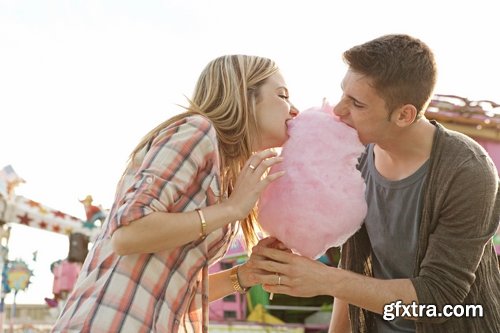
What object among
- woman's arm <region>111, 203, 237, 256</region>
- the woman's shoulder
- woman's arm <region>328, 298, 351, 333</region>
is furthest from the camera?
woman's arm <region>328, 298, 351, 333</region>

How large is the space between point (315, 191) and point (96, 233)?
5.15m

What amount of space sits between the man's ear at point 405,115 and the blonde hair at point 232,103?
1.57 ft

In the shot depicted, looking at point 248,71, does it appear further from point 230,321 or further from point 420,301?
point 230,321

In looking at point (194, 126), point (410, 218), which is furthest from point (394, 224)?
point (194, 126)

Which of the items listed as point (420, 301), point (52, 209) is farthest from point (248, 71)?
point (52, 209)

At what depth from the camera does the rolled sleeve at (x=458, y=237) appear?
2.43 meters

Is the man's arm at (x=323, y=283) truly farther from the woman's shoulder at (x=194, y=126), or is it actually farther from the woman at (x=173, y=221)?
the woman's shoulder at (x=194, y=126)

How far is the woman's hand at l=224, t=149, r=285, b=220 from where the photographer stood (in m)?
2.07

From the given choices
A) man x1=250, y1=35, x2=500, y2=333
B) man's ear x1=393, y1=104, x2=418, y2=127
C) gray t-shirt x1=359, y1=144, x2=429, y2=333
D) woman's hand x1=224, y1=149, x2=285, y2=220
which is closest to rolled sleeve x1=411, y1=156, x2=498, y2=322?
man x1=250, y1=35, x2=500, y2=333

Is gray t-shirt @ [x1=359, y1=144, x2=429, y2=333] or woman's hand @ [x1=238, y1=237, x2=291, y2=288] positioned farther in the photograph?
gray t-shirt @ [x1=359, y1=144, x2=429, y2=333]

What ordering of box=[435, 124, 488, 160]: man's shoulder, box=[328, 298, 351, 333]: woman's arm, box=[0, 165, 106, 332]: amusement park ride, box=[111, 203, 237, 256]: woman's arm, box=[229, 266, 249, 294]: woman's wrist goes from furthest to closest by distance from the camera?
box=[0, 165, 106, 332]: amusement park ride, box=[328, 298, 351, 333]: woman's arm, box=[229, 266, 249, 294]: woman's wrist, box=[435, 124, 488, 160]: man's shoulder, box=[111, 203, 237, 256]: woman's arm

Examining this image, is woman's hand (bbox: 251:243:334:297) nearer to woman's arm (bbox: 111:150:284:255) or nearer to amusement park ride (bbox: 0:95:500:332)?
woman's arm (bbox: 111:150:284:255)

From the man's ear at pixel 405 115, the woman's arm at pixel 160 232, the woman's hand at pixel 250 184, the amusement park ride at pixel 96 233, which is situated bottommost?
the amusement park ride at pixel 96 233

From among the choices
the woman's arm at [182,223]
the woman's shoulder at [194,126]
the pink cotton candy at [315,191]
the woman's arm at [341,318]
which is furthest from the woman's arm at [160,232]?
the woman's arm at [341,318]
